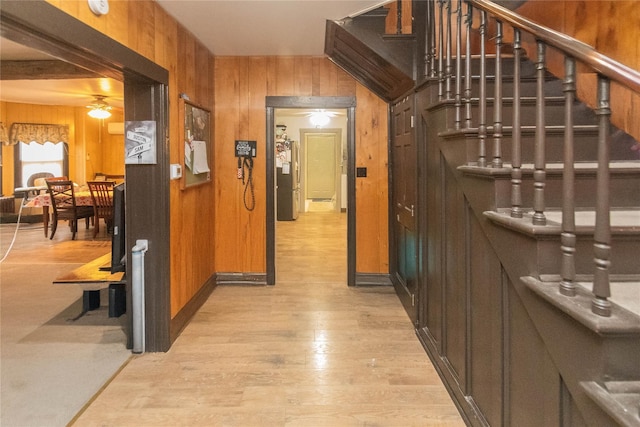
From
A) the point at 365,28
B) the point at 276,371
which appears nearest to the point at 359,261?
the point at 276,371

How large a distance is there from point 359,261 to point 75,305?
114 inches

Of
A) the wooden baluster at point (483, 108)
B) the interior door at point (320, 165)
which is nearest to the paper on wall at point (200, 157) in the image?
the wooden baluster at point (483, 108)

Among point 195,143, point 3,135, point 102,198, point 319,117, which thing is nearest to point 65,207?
point 102,198

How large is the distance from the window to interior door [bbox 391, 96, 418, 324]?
8516 millimetres

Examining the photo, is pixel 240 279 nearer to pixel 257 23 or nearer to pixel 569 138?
pixel 257 23

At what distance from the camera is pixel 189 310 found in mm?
3619

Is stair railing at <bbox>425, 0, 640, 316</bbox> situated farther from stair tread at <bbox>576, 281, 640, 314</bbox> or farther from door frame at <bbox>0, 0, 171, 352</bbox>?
door frame at <bbox>0, 0, 171, 352</bbox>

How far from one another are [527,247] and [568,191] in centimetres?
32

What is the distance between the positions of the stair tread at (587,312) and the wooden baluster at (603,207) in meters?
0.03

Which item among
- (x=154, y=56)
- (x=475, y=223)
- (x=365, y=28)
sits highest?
(x=365, y=28)

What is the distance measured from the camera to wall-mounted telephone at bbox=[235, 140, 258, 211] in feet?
15.1

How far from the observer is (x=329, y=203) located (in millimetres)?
13039

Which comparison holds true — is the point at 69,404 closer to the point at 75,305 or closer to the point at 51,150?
the point at 75,305

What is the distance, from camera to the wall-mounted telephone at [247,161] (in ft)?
15.1
